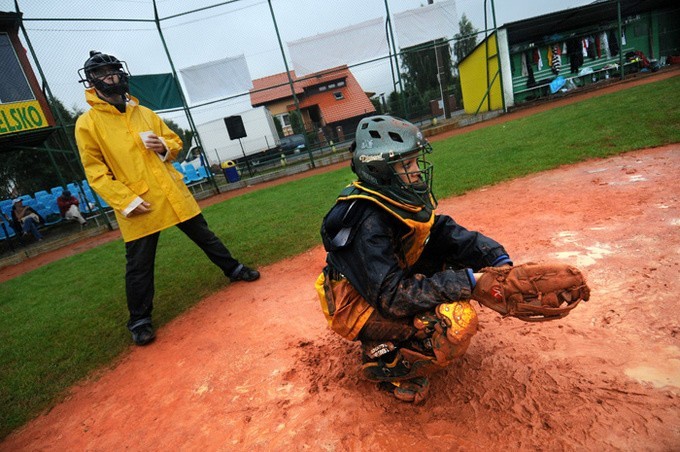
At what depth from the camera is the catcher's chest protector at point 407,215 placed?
1.78 meters

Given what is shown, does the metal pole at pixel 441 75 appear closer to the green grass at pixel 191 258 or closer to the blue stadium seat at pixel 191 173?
the green grass at pixel 191 258

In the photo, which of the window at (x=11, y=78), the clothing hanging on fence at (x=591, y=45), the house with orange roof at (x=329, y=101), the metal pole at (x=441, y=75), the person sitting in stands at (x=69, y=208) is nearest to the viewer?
the window at (x=11, y=78)

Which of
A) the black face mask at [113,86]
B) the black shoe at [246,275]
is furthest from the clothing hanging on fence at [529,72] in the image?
the black face mask at [113,86]

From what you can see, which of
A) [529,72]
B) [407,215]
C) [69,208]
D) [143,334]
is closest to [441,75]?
[529,72]

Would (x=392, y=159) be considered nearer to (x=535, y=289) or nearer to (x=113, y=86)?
(x=535, y=289)

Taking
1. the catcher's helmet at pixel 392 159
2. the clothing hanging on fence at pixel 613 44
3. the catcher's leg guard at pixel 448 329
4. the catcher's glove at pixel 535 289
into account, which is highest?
the clothing hanging on fence at pixel 613 44

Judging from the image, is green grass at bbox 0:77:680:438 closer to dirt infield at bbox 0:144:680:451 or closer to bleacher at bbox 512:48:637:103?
dirt infield at bbox 0:144:680:451

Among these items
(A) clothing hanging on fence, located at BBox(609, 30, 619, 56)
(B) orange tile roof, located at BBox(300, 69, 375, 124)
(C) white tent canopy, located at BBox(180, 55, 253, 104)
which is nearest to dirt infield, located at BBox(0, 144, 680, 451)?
(C) white tent canopy, located at BBox(180, 55, 253, 104)

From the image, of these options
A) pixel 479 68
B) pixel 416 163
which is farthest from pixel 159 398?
pixel 479 68

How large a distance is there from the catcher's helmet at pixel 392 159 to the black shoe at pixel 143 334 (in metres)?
2.92

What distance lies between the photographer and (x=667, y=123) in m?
6.46

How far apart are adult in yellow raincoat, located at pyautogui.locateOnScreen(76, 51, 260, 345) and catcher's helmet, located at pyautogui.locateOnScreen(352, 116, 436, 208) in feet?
8.34

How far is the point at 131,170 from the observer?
3408 mm

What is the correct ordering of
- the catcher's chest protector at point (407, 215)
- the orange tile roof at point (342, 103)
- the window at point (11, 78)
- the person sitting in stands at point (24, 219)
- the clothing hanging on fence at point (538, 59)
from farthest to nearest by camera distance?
the orange tile roof at point (342, 103), the clothing hanging on fence at point (538, 59), the person sitting in stands at point (24, 219), the window at point (11, 78), the catcher's chest protector at point (407, 215)
